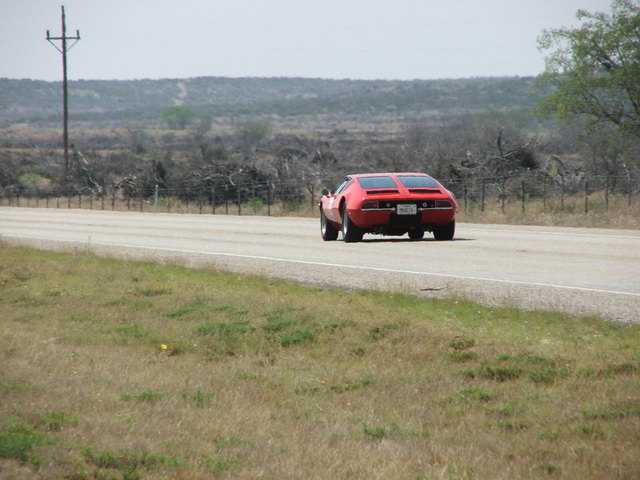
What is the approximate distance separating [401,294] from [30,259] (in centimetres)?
949

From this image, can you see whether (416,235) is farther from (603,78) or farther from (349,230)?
(603,78)

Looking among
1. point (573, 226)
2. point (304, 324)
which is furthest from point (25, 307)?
point (573, 226)

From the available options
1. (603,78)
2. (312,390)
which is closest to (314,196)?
(603,78)

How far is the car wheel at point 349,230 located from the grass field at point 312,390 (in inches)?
264

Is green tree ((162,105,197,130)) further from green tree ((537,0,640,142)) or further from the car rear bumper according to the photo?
the car rear bumper

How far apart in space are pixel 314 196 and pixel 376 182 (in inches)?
901

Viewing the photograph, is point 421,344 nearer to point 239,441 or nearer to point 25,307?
point 239,441

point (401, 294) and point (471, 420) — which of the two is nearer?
point (471, 420)

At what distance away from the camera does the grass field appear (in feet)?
18.3

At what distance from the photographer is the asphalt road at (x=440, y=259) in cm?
1117

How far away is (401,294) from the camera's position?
1138 centimetres

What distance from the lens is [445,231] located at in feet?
63.3

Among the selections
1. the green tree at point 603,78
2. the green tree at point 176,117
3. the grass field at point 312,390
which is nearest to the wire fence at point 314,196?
the green tree at point 603,78

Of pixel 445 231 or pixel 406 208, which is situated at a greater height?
pixel 406 208
